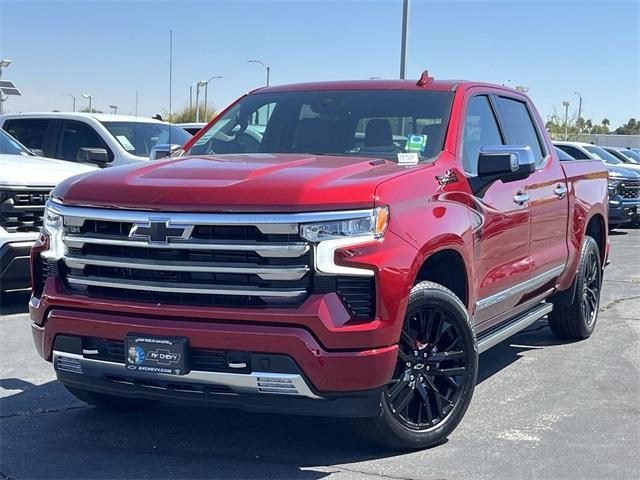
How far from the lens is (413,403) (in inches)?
171

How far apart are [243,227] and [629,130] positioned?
4162 inches

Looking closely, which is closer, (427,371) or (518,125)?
(427,371)

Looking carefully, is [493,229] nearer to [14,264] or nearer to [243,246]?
[243,246]

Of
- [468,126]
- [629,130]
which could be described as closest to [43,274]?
[468,126]

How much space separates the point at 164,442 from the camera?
14.8 ft

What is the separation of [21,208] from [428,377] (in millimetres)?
4387

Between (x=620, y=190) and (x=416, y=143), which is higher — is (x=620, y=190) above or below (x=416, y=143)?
below

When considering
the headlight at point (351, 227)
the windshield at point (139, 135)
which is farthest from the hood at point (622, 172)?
the headlight at point (351, 227)

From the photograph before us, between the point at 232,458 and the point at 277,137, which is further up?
the point at 277,137

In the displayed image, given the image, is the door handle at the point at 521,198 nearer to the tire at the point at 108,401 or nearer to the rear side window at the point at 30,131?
the tire at the point at 108,401

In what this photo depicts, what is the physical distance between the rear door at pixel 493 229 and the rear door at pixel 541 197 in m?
0.19

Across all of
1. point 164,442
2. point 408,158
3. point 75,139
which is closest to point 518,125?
point 408,158

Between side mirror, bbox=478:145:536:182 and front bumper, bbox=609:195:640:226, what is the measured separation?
1267 centimetres

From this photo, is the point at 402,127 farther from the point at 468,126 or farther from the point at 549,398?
the point at 549,398
